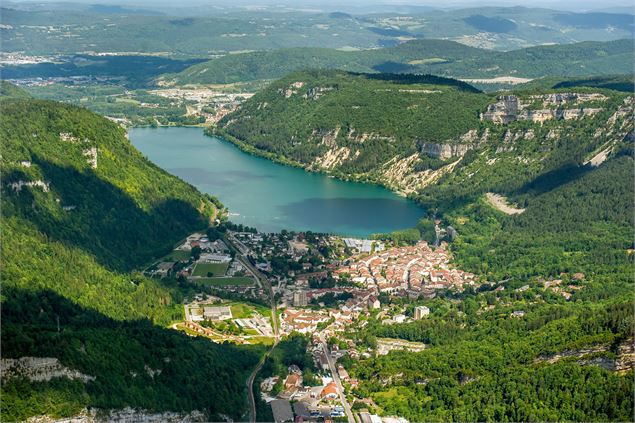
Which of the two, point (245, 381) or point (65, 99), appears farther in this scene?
point (65, 99)

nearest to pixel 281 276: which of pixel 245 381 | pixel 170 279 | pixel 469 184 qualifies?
pixel 170 279

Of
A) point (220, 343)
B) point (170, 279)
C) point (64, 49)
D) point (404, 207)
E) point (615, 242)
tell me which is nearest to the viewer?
point (220, 343)

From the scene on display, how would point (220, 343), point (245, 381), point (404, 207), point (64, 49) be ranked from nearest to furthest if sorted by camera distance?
point (245, 381), point (220, 343), point (404, 207), point (64, 49)

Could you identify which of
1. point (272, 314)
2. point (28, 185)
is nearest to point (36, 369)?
point (272, 314)

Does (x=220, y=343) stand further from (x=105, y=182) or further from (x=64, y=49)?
(x=64, y=49)

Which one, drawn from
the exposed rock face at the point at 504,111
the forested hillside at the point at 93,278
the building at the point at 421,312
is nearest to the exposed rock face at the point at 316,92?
the exposed rock face at the point at 504,111

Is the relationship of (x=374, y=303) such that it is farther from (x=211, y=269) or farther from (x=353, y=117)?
(x=353, y=117)
